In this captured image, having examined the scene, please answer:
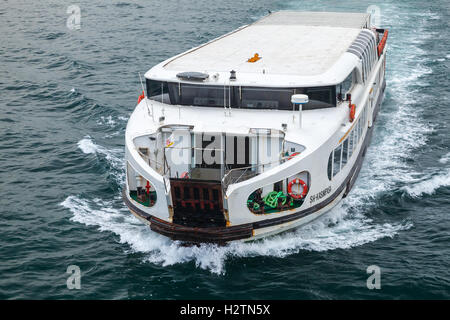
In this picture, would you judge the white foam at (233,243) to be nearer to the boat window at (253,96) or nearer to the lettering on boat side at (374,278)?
the lettering on boat side at (374,278)

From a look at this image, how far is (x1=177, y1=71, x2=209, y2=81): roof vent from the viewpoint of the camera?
23.3 metres

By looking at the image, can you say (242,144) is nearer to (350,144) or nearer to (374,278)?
(350,144)

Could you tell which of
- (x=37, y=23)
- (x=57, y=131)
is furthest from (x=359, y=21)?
(x=37, y=23)

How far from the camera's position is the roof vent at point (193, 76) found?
23281 millimetres

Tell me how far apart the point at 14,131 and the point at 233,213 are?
65.8ft

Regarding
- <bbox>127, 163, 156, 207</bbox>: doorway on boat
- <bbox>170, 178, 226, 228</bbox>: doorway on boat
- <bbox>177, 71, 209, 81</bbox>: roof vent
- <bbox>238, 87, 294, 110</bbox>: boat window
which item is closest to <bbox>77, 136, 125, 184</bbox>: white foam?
<bbox>127, 163, 156, 207</bbox>: doorway on boat

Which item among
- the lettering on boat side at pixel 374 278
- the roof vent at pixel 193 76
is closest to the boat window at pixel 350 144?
the lettering on boat side at pixel 374 278

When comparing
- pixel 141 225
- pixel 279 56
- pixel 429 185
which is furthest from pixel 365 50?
pixel 141 225

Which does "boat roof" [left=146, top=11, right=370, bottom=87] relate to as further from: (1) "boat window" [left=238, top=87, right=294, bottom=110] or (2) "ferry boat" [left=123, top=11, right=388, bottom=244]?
(1) "boat window" [left=238, top=87, right=294, bottom=110]

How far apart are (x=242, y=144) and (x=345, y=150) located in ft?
15.8

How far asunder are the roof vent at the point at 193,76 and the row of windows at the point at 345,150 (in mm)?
6262

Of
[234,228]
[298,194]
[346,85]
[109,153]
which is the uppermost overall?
[346,85]

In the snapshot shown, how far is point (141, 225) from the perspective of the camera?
2292 cm
